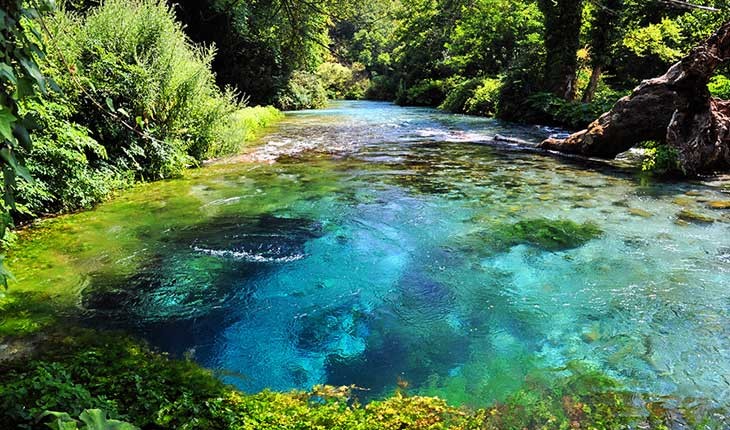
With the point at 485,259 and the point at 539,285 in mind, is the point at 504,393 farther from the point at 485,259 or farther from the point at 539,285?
the point at 485,259

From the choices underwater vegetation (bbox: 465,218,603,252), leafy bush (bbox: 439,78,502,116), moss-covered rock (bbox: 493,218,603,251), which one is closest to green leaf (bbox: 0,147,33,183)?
underwater vegetation (bbox: 465,218,603,252)

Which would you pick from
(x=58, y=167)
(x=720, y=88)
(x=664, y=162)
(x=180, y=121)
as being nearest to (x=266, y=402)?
(x=58, y=167)

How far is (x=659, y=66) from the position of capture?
2216cm

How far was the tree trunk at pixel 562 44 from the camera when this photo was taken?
20.0 m

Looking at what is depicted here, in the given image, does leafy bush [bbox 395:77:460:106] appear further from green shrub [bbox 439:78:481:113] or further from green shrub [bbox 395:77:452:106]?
green shrub [bbox 439:78:481:113]

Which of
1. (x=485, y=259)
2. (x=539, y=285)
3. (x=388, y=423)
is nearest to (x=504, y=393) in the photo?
(x=388, y=423)

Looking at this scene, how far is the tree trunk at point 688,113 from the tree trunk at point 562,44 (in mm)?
9774

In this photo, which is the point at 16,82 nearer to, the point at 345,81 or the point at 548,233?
the point at 548,233

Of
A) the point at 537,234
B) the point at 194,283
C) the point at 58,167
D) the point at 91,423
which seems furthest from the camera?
the point at 58,167

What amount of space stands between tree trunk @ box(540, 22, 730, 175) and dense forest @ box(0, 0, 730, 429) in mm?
473

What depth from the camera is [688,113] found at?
10.3m

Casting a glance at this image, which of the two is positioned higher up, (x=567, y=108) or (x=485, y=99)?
(x=485, y=99)

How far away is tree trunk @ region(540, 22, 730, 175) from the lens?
9695 mm

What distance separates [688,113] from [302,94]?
27.9m
